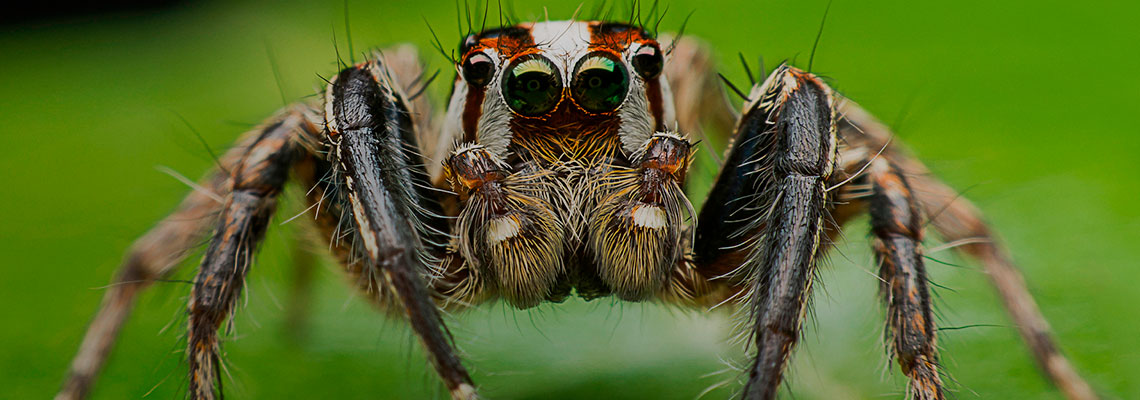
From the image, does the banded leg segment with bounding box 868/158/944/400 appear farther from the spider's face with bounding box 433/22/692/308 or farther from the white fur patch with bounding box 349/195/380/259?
the white fur patch with bounding box 349/195/380/259

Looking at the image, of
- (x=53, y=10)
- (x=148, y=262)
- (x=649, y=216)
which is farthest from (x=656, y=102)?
(x=53, y=10)

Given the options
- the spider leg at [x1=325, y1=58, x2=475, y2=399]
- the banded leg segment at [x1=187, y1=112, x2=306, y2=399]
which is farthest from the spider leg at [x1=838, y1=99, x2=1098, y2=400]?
the banded leg segment at [x1=187, y1=112, x2=306, y2=399]

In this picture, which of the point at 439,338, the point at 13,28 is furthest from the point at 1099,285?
the point at 13,28

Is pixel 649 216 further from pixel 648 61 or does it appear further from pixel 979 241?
pixel 979 241

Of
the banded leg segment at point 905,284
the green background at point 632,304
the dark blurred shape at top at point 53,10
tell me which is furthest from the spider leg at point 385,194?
the dark blurred shape at top at point 53,10

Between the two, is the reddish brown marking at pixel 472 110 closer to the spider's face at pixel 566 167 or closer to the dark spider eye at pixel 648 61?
the spider's face at pixel 566 167

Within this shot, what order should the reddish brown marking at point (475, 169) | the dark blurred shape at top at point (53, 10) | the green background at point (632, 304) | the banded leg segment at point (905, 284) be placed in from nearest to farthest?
1. the banded leg segment at point (905, 284)
2. the reddish brown marking at point (475, 169)
3. the green background at point (632, 304)
4. the dark blurred shape at top at point (53, 10)
